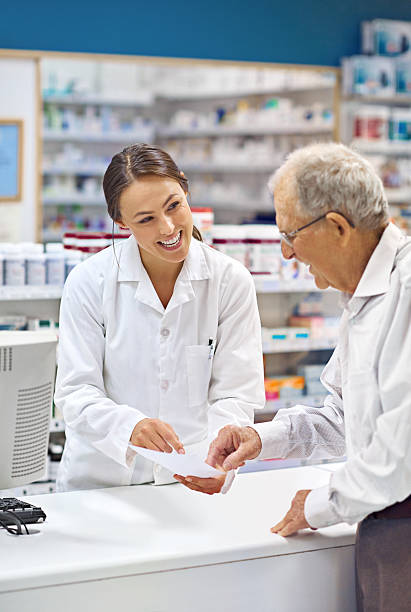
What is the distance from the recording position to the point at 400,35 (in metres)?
7.68

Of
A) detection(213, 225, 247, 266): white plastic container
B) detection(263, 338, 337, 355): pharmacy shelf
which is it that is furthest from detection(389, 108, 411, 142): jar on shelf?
detection(213, 225, 247, 266): white plastic container

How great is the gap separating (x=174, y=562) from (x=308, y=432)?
1.59 feet

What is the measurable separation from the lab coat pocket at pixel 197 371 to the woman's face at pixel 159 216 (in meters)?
0.28

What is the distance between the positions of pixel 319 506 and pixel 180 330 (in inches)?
31.9

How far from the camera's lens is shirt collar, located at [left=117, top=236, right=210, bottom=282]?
2.53 meters

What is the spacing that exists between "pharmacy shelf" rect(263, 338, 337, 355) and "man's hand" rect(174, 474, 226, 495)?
84.2 inches

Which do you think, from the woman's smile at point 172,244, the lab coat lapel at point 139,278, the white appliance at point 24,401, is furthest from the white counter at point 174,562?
the woman's smile at point 172,244

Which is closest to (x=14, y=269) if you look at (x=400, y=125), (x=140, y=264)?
(x=140, y=264)

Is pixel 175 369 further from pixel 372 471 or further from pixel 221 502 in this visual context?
pixel 372 471

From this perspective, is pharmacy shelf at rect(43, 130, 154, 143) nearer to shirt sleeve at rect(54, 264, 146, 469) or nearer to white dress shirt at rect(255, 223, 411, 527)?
shirt sleeve at rect(54, 264, 146, 469)

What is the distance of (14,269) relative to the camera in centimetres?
385

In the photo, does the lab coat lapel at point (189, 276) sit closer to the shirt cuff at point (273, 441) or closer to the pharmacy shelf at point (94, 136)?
the shirt cuff at point (273, 441)

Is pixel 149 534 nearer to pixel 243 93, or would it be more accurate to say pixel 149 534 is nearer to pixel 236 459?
pixel 236 459

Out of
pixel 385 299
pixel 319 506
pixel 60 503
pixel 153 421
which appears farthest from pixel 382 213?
pixel 60 503
